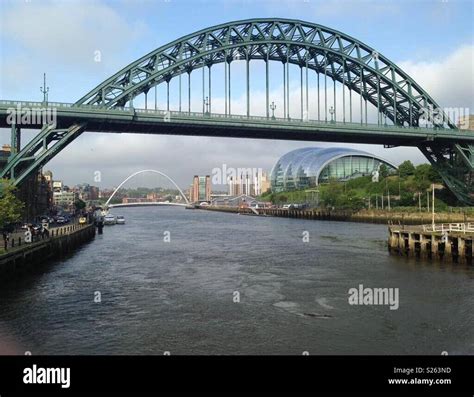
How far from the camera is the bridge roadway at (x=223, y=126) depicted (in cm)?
4462

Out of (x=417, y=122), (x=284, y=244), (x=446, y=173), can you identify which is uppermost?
(x=417, y=122)

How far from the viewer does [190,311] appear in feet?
66.5

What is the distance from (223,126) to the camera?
2132 inches

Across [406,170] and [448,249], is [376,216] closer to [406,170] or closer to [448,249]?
[406,170]

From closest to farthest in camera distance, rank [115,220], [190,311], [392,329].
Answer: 1. [392,329]
2. [190,311]
3. [115,220]

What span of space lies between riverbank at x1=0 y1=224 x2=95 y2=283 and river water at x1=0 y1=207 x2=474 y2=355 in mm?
896

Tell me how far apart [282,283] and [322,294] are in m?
3.46

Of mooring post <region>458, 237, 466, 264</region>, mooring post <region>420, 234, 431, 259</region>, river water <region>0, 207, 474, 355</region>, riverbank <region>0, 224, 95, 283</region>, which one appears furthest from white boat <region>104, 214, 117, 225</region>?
mooring post <region>458, 237, 466, 264</region>

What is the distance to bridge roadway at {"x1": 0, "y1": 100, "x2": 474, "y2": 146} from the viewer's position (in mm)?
44625

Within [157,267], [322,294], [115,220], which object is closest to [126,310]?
[322,294]

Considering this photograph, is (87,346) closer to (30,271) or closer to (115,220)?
(30,271)

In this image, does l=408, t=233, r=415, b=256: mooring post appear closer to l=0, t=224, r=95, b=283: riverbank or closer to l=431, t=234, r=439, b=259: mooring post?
l=431, t=234, r=439, b=259: mooring post

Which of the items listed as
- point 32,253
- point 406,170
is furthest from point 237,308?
point 406,170

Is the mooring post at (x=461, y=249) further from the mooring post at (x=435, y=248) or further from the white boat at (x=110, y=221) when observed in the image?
the white boat at (x=110, y=221)
